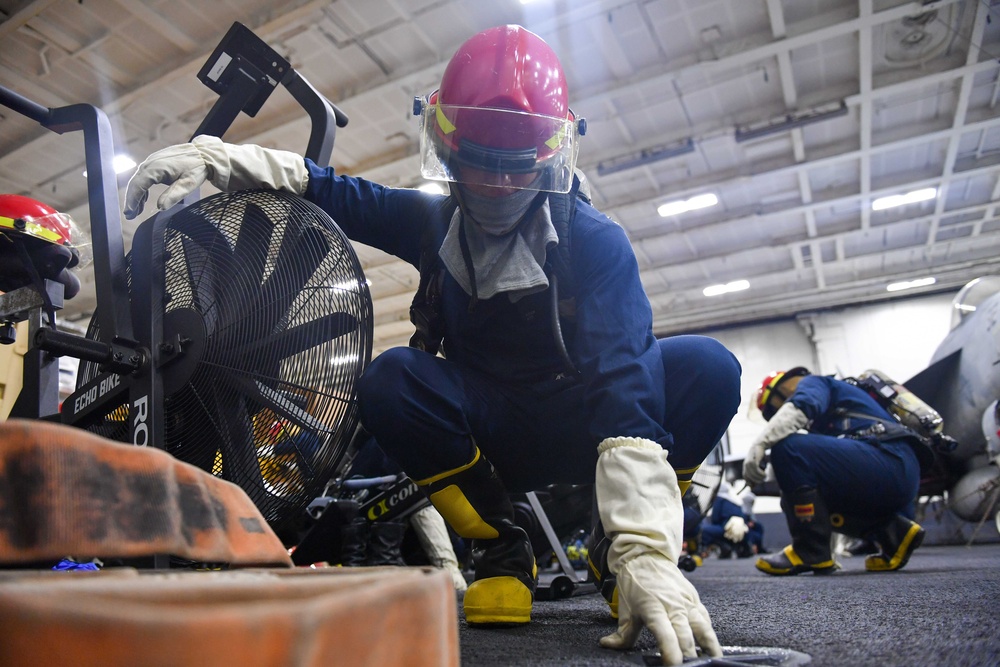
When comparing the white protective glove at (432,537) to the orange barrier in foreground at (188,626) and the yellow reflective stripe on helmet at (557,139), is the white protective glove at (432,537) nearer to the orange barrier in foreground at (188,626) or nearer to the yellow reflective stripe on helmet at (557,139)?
the yellow reflective stripe on helmet at (557,139)

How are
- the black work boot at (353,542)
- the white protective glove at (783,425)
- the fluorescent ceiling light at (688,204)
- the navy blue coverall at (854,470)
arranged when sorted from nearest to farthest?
the black work boot at (353,542), the navy blue coverall at (854,470), the white protective glove at (783,425), the fluorescent ceiling light at (688,204)

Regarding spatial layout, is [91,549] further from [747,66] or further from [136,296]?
[747,66]

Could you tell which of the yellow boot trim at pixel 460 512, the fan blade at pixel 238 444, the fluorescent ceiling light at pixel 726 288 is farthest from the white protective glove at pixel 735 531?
the fan blade at pixel 238 444

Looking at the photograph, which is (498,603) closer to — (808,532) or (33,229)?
(33,229)

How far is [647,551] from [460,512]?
572 mm

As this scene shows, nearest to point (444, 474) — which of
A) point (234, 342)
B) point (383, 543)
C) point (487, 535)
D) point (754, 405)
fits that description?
point (487, 535)

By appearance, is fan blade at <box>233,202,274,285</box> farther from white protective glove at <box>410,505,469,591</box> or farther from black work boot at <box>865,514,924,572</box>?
black work boot at <box>865,514,924,572</box>

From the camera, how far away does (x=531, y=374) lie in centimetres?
164

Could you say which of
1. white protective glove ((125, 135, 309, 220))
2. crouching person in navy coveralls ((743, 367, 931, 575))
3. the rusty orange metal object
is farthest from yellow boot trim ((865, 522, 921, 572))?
the rusty orange metal object

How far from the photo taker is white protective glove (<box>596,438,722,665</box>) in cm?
92

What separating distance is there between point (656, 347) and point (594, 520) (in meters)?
0.52

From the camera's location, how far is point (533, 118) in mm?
1506

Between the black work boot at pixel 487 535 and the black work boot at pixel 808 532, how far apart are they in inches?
82.8

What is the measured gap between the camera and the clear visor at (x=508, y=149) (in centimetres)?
150
